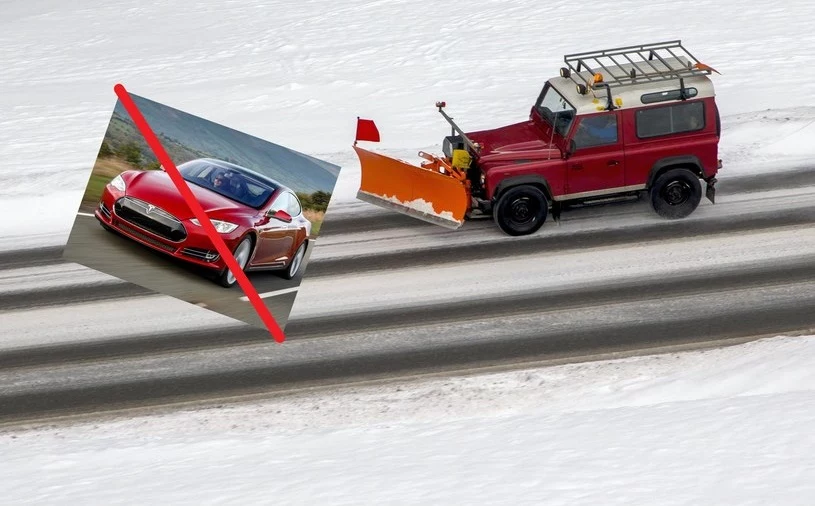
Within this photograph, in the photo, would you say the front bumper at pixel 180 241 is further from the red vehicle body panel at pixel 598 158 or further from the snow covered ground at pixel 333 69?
the snow covered ground at pixel 333 69

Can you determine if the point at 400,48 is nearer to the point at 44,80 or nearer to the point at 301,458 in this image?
the point at 44,80

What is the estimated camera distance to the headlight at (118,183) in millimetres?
5019

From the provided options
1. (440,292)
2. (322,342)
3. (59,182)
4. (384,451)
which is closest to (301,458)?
(384,451)

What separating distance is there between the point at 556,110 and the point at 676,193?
6.71 feet

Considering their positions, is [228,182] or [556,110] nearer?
[228,182]

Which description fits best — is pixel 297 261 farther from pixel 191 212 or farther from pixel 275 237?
pixel 191 212

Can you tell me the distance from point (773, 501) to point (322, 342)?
5.95m

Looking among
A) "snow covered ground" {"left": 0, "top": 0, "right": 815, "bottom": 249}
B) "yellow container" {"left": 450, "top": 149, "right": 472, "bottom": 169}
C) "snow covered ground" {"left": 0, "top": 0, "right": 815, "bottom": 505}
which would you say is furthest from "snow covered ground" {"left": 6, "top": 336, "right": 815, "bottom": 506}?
"snow covered ground" {"left": 0, "top": 0, "right": 815, "bottom": 249}

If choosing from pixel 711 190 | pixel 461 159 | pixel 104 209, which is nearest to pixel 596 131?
pixel 461 159

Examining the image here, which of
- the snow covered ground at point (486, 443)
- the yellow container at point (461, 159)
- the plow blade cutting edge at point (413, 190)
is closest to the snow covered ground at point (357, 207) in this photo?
the snow covered ground at point (486, 443)

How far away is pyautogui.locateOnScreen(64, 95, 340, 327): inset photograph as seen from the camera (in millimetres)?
4949

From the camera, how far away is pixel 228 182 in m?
5.48

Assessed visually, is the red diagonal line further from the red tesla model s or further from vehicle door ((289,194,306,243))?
vehicle door ((289,194,306,243))

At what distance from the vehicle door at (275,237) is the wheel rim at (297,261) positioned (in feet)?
0.13
